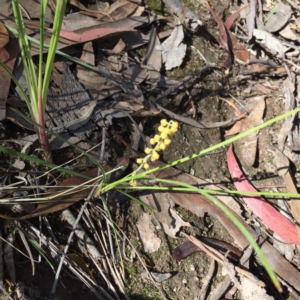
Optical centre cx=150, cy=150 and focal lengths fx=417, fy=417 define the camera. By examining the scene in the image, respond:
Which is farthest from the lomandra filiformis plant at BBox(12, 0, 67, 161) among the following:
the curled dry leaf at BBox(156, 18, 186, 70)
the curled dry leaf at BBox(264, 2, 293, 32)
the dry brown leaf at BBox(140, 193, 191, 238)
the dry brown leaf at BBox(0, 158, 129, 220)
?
the curled dry leaf at BBox(264, 2, 293, 32)

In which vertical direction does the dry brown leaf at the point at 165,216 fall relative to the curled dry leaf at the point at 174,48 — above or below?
below

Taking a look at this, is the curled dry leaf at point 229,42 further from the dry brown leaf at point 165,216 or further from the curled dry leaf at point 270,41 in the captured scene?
the dry brown leaf at point 165,216

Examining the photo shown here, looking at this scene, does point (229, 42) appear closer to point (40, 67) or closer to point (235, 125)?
point (235, 125)

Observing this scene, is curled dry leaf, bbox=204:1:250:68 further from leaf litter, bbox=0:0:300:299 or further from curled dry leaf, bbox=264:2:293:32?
curled dry leaf, bbox=264:2:293:32

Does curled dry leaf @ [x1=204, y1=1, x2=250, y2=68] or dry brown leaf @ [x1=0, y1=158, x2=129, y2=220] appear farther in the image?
curled dry leaf @ [x1=204, y1=1, x2=250, y2=68]

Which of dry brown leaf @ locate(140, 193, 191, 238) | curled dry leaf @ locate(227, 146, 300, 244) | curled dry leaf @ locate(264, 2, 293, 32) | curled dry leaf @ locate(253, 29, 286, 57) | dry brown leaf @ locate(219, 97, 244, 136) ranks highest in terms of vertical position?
curled dry leaf @ locate(264, 2, 293, 32)

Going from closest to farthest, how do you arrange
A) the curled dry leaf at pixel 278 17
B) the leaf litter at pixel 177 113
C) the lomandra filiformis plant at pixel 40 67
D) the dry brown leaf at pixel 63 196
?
the lomandra filiformis plant at pixel 40 67 → the dry brown leaf at pixel 63 196 → the leaf litter at pixel 177 113 → the curled dry leaf at pixel 278 17

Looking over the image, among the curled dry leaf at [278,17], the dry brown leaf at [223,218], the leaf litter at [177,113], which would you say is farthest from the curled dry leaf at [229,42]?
the dry brown leaf at [223,218]

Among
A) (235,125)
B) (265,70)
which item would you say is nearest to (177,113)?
(235,125)

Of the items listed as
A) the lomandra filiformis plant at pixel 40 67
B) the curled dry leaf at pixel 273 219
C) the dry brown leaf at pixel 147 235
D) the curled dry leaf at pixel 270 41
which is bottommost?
the dry brown leaf at pixel 147 235
